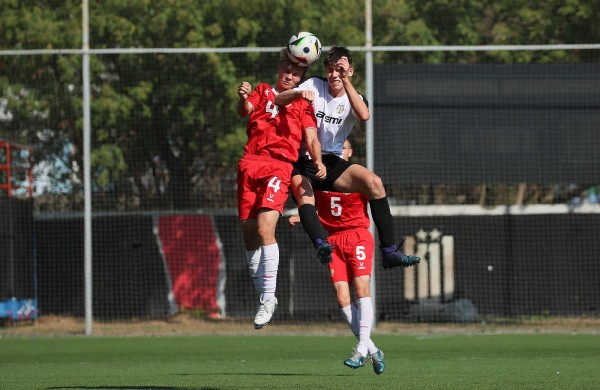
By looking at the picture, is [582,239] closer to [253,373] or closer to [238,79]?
[238,79]

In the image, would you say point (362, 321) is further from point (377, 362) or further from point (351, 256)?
point (351, 256)

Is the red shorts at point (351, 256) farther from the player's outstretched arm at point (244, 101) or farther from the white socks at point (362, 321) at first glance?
the player's outstretched arm at point (244, 101)

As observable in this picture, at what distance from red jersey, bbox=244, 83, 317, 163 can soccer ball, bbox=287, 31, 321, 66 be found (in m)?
0.36

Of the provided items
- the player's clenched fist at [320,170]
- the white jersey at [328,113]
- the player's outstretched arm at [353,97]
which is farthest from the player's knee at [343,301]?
the player's outstretched arm at [353,97]

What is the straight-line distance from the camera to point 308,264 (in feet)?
66.7

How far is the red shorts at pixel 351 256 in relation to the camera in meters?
10.3

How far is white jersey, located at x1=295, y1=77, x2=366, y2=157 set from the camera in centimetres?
991

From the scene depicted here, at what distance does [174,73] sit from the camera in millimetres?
20172

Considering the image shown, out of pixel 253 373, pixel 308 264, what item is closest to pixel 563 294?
pixel 308 264

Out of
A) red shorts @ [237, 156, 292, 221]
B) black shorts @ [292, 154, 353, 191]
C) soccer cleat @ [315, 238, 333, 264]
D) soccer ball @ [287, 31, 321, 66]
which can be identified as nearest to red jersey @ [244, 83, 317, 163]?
red shorts @ [237, 156, 292, 221]

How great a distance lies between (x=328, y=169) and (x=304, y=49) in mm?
1040

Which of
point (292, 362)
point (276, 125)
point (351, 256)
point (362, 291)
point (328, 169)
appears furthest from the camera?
point (292, 362)

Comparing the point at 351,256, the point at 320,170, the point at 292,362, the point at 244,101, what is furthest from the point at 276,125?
the point at 292,362

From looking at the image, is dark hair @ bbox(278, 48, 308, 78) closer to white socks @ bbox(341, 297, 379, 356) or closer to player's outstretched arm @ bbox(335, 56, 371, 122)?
player's outstretched arm @ bbox(335, 56, 371, 122)
